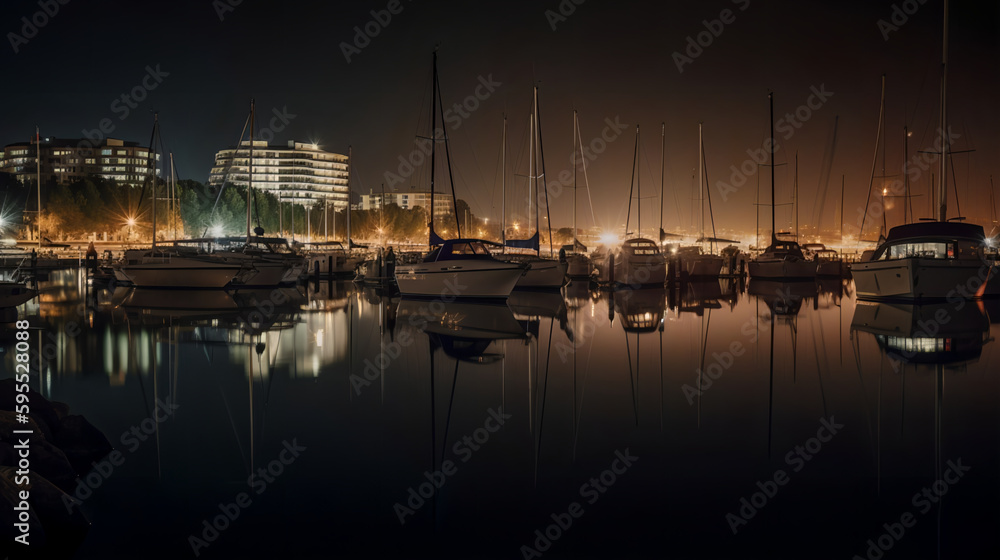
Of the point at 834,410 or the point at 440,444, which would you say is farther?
the point at 834,410

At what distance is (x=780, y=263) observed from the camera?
4431cm

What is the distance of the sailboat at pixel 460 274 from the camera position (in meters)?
26.2

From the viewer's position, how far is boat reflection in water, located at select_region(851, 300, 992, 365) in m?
14.0

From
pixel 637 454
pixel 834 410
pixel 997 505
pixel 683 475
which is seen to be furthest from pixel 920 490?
pixel 834 410

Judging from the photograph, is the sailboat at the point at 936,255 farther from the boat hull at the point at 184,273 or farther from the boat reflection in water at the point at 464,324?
the boat hull at the point at 184,273

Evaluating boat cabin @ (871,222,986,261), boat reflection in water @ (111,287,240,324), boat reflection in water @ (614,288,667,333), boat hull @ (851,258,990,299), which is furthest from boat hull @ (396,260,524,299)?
boat cabin @ (871,222,986,261)

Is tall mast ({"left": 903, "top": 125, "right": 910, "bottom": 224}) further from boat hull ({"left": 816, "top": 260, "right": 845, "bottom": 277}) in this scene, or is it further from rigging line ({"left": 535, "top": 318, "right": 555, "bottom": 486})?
rigging line ({"left": 535, "top": 318, "right": 555, "bottom": 486})

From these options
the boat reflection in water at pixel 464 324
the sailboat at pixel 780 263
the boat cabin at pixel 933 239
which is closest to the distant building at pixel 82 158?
the sailboat at pixel 780 263

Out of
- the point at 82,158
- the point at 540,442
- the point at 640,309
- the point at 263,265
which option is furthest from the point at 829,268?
the point at 82,158

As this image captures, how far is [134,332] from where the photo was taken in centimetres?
1695

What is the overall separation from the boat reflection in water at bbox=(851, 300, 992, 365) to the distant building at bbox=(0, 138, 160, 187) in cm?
17930

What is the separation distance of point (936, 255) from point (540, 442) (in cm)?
2381

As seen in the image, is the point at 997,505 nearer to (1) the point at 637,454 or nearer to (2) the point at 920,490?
(2) the point at 920,490

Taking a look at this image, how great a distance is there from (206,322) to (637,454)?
583 inches
